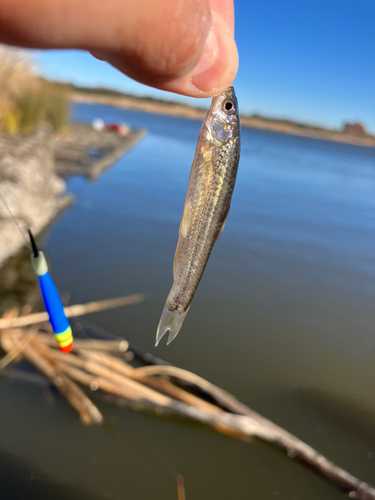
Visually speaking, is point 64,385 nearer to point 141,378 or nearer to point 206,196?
point 141,378

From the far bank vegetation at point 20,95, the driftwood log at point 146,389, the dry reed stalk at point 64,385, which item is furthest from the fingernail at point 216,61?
the far bank vegetation at point 20,95

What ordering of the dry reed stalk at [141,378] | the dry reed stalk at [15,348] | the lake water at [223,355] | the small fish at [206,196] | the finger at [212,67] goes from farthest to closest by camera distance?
the dry reed stalk at [15,348] → the dry reed stalk at [141,378] → the lake water at [223,355] → the small fish at [206,196] → the finger at [212,67]

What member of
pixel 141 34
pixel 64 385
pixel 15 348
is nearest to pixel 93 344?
pixel 64 385

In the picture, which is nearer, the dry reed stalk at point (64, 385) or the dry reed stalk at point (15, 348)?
the dry reed stalk at point (64, 385)

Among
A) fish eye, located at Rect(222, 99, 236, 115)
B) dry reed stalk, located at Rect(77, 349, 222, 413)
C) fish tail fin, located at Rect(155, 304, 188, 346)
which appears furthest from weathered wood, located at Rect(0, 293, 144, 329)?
fish eye, located at Rect(222, 99, 236, 115)

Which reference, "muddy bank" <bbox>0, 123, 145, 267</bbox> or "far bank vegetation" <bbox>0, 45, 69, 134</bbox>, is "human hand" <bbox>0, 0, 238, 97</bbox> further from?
"far bank vegetation" <bbox>0, 45, 69, 134</bbox>

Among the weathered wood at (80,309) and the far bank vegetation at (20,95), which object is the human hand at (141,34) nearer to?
the weathered wood at (80,309)
